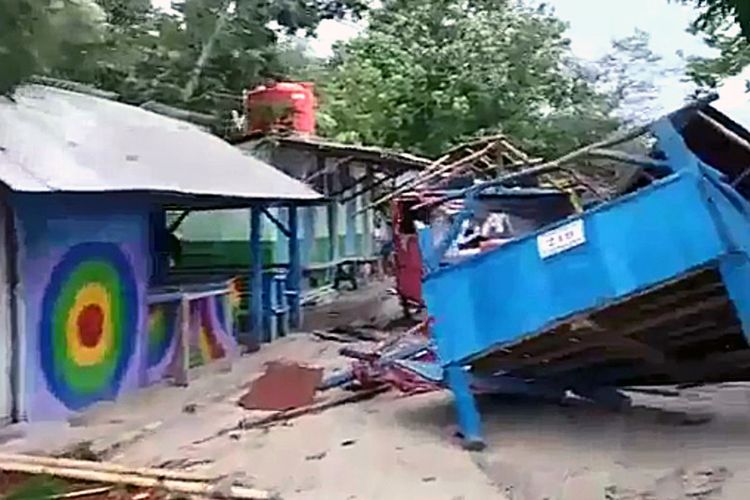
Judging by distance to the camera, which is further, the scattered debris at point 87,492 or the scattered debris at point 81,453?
the scattered debris at point 81,453

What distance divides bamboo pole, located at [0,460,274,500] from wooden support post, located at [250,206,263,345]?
725cm

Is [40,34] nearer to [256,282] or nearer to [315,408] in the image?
[315,408]

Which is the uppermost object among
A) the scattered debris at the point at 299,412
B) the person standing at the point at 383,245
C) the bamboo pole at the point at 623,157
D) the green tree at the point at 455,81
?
the green tree at the point at 455,81

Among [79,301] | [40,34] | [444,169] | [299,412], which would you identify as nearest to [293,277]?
[444,169]

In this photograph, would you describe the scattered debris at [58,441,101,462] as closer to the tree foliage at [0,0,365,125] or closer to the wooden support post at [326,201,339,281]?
the tree foliage at [0,0,365,125]

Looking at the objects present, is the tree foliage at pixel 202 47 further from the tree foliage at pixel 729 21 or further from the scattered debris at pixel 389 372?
the scattered debris at pixel 389 372

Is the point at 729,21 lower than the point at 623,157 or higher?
higher

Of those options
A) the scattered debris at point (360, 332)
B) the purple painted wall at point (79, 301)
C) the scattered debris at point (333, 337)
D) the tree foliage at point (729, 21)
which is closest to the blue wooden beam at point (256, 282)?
the scattered debris at point (333, 337)

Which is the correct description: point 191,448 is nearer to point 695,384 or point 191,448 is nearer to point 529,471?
point 529,471

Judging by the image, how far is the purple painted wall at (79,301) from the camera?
979cm

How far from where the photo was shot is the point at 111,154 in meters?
11.1

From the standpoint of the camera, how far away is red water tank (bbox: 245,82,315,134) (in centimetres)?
1956

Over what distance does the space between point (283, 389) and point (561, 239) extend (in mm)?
3648

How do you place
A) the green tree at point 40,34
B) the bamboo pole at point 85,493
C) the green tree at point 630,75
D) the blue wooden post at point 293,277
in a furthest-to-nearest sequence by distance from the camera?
the green tree at point 630,75, the blue wooden post at point 293,277, the bamboo pole at point 85,493, the green tree at point 40,34
